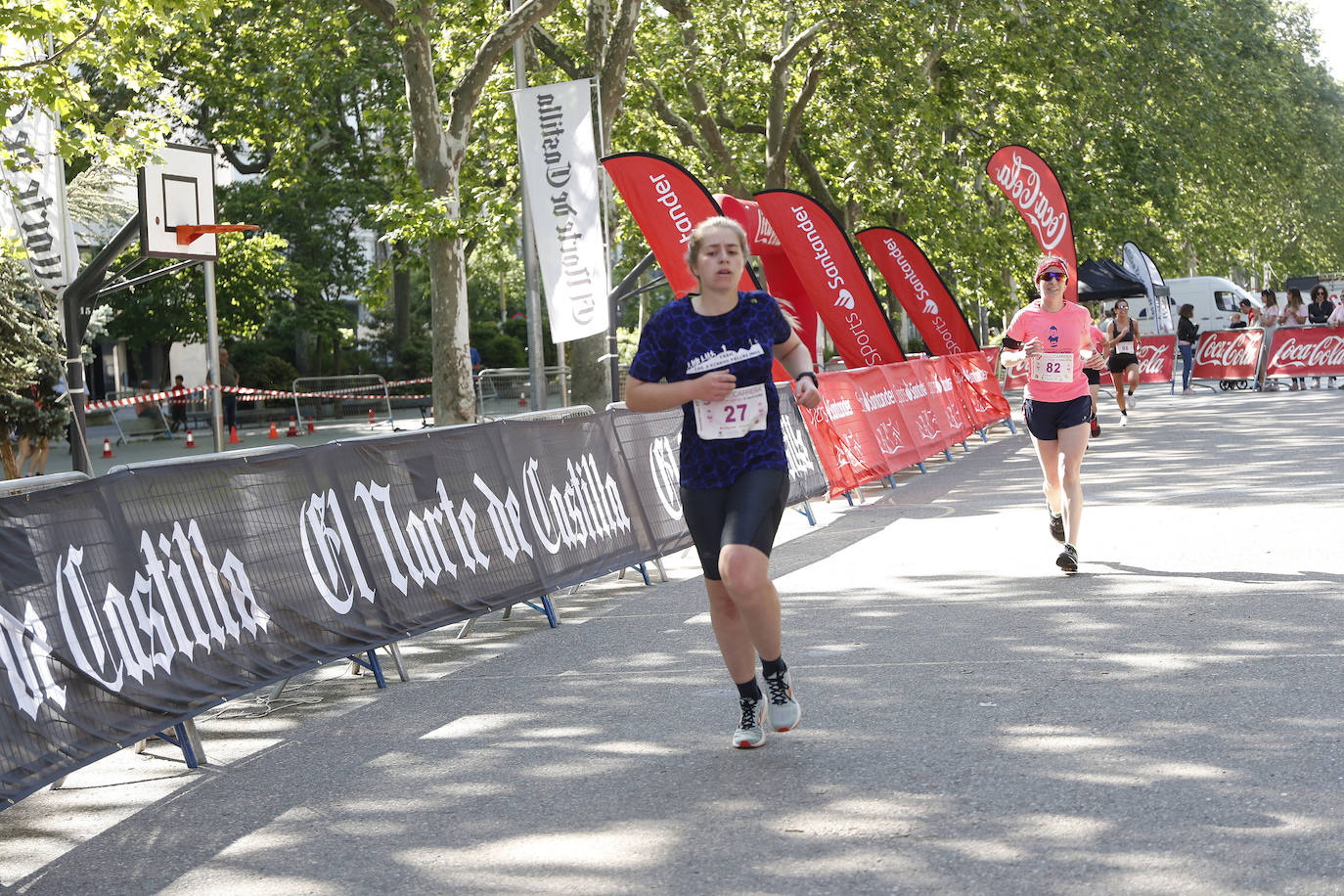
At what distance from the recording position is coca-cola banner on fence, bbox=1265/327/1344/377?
3089 centimetres

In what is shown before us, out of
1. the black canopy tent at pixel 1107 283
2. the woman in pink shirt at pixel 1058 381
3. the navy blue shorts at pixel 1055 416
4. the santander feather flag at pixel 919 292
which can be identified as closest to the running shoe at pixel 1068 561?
the woman in pink shirt at pixel 1058 381

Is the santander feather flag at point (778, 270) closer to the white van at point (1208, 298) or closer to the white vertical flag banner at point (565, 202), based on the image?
the white vertical flag banner at point (565, 202)

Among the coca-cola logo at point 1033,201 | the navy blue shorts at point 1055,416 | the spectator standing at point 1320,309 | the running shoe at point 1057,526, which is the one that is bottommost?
the running shoe at point 1057,526

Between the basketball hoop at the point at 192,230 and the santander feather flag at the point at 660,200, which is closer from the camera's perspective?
the basketball hoop at the point at 192,230

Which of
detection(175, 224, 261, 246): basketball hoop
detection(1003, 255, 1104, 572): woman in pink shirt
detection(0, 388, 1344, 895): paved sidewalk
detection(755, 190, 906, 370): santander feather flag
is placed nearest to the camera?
detection(0, 388, 1344, 895): paved sidewalk

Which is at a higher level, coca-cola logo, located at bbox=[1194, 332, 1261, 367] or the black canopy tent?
the black canopy tent

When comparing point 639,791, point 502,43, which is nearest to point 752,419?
point 639,791

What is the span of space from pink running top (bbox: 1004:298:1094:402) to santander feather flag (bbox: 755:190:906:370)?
32.4 ft

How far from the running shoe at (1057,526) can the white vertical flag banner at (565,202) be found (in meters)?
6.69

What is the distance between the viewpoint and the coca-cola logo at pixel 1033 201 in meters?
22.0

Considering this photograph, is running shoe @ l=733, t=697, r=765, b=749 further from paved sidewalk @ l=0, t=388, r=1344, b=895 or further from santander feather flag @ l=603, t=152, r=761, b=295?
santander feather flag @ l=603, t=152, r=761, b=295

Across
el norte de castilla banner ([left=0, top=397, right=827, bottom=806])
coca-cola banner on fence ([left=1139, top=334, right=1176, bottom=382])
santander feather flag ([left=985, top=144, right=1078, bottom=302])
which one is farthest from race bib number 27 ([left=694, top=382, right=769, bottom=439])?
coca-cola banner on fence ([left=1139, top=334, right=1176, bottom=382])

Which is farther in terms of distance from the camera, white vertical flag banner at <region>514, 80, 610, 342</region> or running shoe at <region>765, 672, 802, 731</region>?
white vertical flag banner at <region>514, 80, 610, 342</region>

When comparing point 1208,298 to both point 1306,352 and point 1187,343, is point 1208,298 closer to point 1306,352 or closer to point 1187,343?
point 1187,343
